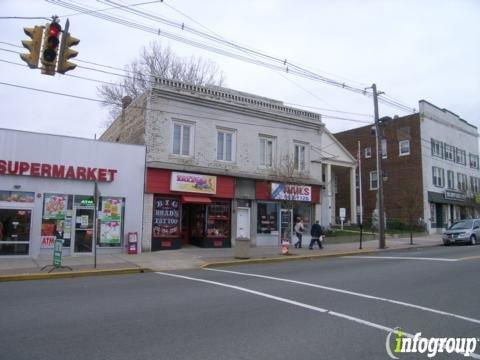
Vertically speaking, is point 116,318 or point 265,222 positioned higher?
point 265,222

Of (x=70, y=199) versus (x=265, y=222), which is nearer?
(x=70, y=199)

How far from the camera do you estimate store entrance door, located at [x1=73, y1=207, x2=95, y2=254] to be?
1844 cm

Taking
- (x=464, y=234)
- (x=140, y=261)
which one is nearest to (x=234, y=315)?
(x=140, y=261)

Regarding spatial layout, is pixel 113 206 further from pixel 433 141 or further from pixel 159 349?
pixel 433 141

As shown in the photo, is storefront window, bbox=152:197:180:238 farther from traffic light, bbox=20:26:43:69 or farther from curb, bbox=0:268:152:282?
traffic light, bbox=20:26:43:69

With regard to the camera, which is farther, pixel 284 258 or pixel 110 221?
pixel 110 221

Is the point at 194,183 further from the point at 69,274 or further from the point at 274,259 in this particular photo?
the point at 69,274

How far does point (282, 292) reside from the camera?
983 cm

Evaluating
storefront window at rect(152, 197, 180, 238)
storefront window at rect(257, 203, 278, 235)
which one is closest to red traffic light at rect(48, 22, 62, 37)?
storefront window at rect(152, 197, 180, 238)

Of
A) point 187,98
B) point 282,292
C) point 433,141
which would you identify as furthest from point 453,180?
point 282,292

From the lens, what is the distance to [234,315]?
7.54 meters

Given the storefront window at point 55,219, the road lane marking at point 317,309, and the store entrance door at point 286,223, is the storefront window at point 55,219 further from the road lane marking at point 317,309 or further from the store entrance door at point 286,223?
the store entrance door at point 286,223

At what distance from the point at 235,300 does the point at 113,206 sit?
11.9 meters

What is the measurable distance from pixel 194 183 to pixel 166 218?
2.12 metres
